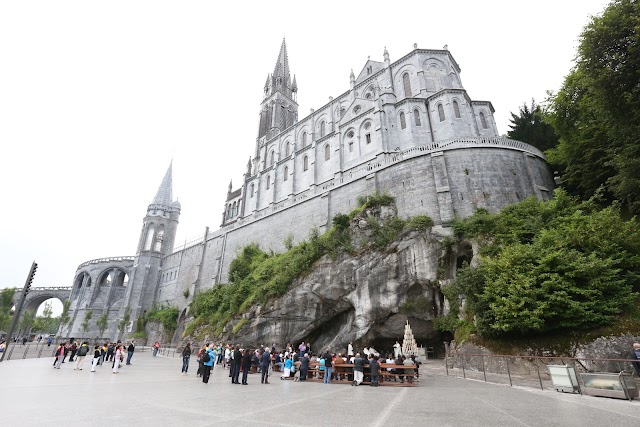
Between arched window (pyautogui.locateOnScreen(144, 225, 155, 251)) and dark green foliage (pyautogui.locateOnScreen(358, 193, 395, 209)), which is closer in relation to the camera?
dark green foliage (pyautogui.locateOnScreen(358, 193, 395, 209))

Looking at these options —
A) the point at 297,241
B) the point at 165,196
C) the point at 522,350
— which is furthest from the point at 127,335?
the point at 522,350

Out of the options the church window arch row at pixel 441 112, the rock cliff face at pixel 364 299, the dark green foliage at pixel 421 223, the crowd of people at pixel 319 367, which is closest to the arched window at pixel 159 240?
the rock cliff face at pixel 364 299

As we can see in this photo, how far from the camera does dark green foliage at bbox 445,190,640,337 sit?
13.3 metres

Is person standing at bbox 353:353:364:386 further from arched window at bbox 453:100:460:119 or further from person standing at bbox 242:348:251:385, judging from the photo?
arched window at bbox 453:100:460:119

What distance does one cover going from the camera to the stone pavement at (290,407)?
224 inches

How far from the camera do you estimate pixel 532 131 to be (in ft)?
108

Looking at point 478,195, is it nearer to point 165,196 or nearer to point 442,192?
point 442,192

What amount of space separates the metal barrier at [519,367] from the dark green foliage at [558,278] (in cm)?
122

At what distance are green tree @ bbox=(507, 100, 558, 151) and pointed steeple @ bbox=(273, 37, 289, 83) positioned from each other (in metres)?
47.8

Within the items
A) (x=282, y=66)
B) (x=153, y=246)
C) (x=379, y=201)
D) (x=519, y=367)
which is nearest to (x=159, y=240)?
(x=153, y=246)

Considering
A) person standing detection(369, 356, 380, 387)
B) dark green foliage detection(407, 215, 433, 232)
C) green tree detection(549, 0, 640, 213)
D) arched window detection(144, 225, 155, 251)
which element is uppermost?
arched window detection(144, 225, 155, 251)

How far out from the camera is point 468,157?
A: 24.9 meters

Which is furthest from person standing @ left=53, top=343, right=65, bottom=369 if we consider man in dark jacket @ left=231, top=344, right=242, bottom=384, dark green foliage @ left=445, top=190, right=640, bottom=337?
dark green foliage @ left=445, top=190, right=640, bottom=337

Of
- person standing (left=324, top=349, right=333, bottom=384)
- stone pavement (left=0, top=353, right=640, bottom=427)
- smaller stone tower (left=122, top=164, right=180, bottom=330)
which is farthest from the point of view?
smaller stone tower (left=122, top=164, right=180, bottom=330)
